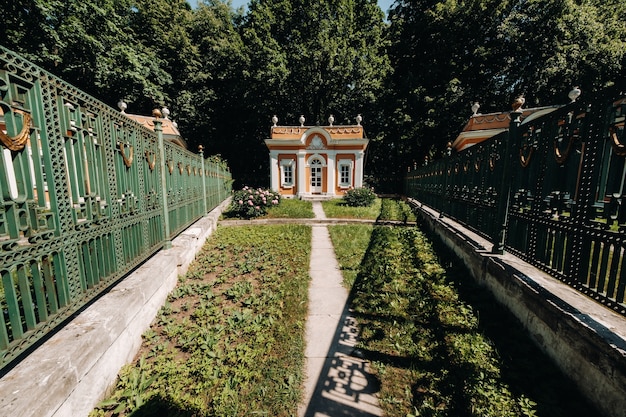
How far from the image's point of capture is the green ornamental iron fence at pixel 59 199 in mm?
1777

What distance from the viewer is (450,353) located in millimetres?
2748

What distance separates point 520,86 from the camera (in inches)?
809

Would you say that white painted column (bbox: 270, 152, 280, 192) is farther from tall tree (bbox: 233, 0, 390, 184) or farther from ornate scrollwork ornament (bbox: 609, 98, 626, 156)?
ornate scrollwork ornament (bbox: 609, 98, 626, 156)

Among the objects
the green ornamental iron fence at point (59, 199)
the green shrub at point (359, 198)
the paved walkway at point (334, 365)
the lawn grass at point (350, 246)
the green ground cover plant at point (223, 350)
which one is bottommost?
the paved walkway at point (334, 365)

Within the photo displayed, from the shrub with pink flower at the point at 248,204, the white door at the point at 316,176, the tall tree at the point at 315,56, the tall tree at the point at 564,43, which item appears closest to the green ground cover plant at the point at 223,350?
the shrub with pink flower at the point at 248,204

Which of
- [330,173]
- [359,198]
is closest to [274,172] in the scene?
[330,173]

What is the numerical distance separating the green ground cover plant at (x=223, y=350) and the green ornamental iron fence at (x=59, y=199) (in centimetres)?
89

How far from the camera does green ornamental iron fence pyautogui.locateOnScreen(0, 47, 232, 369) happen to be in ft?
5.83

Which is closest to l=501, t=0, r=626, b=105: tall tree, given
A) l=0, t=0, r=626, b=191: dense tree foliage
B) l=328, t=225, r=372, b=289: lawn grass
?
l=0, t=0, r=626, b=191: dense tree foliage

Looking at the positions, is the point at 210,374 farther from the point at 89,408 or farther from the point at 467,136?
the point at 467,136

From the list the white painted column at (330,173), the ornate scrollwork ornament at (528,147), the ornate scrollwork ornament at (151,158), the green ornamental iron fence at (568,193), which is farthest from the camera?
the white painted column at (330,173)

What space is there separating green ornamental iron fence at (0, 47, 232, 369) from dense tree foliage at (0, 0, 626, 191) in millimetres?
19324

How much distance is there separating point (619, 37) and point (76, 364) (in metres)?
32.6

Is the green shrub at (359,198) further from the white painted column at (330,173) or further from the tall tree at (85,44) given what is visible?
the tall tree at (85,44)
